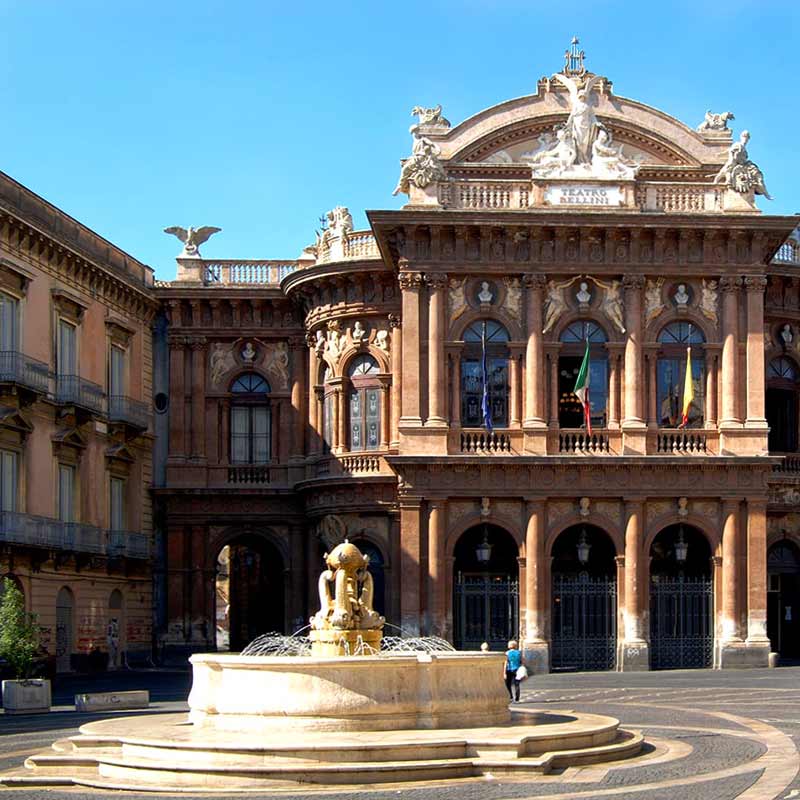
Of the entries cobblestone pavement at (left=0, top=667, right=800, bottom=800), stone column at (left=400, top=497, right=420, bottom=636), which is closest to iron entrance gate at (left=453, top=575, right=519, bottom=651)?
stone column at (left=400, top=497, right=420, bottom=636)

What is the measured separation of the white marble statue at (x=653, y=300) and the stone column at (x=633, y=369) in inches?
10.8

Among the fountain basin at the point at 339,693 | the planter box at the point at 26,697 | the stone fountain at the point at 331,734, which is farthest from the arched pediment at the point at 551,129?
the fountain basin at the point at 339,693

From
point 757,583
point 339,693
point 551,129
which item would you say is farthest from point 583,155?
point 339,693

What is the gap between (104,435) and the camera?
46469 millimetres

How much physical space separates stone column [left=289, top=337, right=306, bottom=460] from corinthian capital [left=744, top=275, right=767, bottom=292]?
45.7 ft

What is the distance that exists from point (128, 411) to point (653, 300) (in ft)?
50.7

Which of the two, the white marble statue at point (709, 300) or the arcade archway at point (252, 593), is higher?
the white marble statue at point (709, 300)

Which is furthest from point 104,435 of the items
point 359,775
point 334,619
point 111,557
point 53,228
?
point 359,775

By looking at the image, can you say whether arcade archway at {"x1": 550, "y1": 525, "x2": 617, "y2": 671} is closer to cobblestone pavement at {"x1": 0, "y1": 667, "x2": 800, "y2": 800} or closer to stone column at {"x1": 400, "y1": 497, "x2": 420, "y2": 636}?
cobblestone pavement at {"x1": 0, "y1": 667, "x2": 800, "y2": 800}

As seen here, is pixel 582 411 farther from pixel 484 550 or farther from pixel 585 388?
pixel 484 550

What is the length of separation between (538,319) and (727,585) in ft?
27.8

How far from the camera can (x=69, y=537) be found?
4281 cm

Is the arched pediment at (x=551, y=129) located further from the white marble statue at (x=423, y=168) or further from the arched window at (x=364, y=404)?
the arched window at (x=364, y=404)

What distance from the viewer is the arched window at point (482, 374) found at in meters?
43.3
